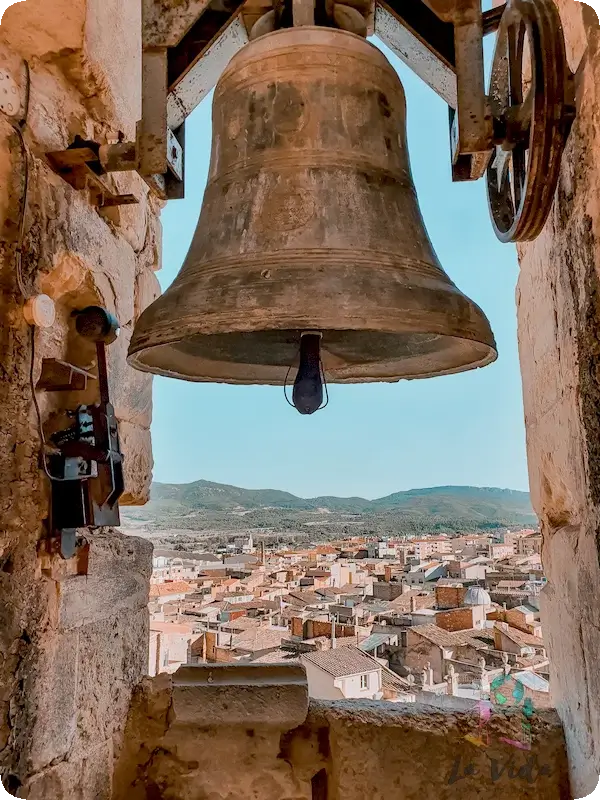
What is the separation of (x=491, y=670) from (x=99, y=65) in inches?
156

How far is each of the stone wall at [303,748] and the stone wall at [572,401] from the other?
0.52 feet

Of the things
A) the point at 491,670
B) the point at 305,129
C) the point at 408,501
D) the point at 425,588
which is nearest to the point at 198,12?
the point at 305,129

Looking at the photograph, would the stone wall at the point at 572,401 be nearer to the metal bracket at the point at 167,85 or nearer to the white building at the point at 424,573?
the metal bracket at the point at 167,85

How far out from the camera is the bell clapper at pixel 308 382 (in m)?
1.34

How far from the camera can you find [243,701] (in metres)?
1.71

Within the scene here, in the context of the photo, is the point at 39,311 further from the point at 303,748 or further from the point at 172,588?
the point at 172,588

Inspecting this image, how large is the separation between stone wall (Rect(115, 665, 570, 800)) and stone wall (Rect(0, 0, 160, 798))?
116 mm

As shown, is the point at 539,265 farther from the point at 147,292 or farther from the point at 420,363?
the point at 147,292

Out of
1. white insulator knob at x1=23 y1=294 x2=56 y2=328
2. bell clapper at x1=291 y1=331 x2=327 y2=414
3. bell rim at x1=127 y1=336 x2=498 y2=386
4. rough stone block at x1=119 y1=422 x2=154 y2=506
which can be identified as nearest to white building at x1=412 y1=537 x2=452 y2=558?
rough stone block at x1=119 y1=422 x2=154 y2=506

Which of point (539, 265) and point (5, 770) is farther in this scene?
point (539, 265)

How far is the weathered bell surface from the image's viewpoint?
109cm

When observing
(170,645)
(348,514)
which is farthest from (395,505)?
(170,645)

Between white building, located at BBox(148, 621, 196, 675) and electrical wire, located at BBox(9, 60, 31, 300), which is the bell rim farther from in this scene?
white building, located at BBox(148, 621, 196, 675)

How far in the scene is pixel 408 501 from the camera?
38.3ft
